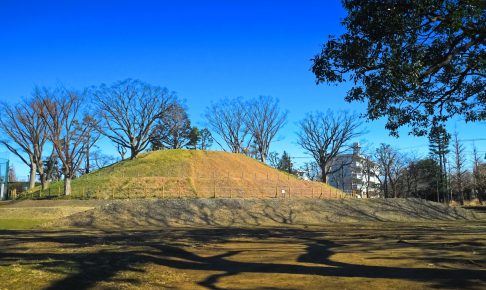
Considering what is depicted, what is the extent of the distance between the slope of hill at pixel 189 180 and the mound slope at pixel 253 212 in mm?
6370

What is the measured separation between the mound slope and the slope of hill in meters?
6.37

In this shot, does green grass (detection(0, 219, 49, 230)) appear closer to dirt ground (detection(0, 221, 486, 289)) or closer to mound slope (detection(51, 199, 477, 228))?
mound slope (detection(51, 199, 477, 228))

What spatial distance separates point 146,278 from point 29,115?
40855 mm

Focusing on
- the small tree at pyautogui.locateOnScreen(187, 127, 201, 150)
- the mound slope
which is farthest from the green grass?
the small tree at pyautogui.locateOnScreen(187, 127, 201, 150)

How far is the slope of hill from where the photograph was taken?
111 feet

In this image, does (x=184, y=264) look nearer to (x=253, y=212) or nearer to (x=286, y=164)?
(x=253, y=212)

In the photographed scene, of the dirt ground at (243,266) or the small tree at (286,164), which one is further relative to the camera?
the small tree at (286,164)

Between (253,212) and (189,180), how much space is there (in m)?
11.5

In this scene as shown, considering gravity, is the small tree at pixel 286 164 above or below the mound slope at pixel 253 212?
above

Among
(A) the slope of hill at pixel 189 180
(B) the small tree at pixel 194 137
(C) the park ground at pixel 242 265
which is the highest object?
(B) the small tree at pixel 194 137

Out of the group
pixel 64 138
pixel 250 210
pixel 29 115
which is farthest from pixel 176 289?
pixel 29 115

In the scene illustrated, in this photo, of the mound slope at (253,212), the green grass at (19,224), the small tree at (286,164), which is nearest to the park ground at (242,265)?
the green grass at (19,224)

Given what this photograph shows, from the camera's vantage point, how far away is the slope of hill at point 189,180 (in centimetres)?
3381

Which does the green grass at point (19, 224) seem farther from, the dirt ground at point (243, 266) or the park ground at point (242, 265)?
the dirt ground at point (243, 266)
